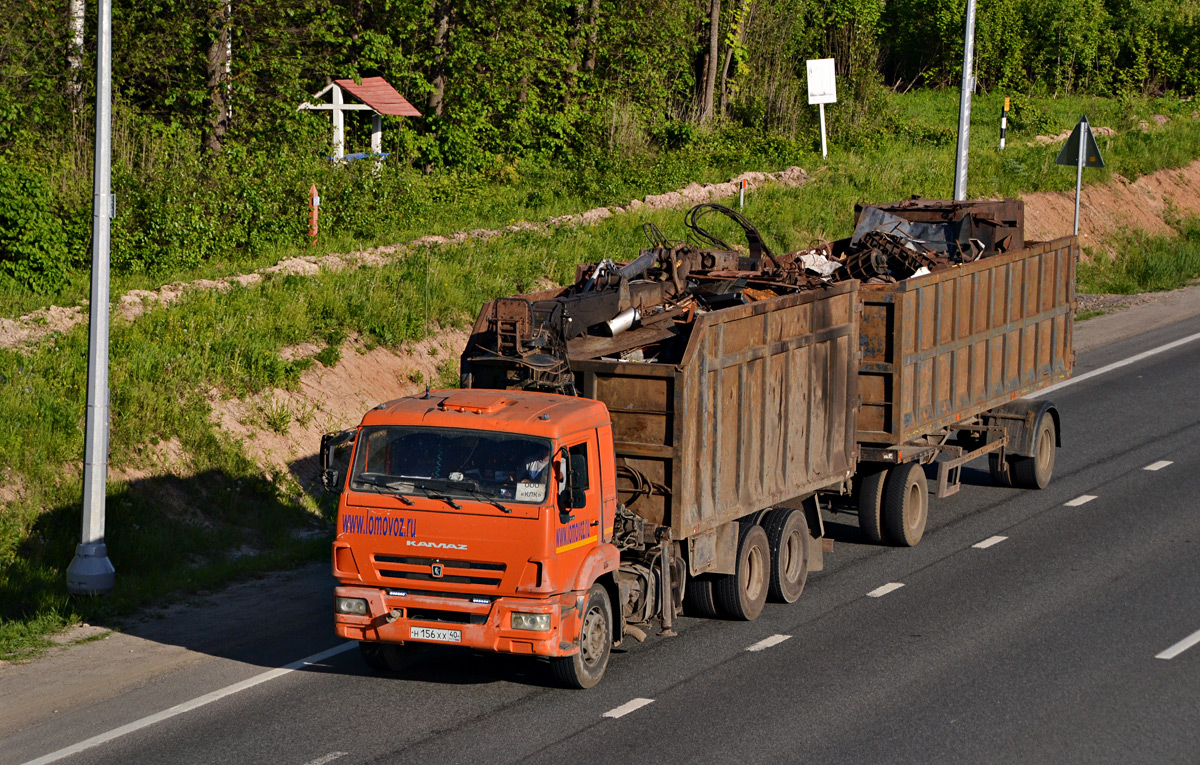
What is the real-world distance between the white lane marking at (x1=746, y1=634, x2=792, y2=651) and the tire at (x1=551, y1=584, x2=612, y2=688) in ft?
4.86

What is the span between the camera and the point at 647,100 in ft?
125

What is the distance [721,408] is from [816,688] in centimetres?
250

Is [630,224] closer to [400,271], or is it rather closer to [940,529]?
[400,271]

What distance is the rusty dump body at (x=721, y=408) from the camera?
36.1 feet

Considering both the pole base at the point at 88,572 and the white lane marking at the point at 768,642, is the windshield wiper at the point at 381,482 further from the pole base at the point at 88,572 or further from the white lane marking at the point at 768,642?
the pole base at the point at 88,572

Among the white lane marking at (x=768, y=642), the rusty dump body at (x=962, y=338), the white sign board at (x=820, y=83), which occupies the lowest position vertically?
the white lane marking at (x=768, y=642)

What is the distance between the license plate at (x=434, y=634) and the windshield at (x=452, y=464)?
972 mm

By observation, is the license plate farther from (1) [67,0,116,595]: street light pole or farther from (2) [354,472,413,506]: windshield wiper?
(1) [67,0,116,595]: street light pole

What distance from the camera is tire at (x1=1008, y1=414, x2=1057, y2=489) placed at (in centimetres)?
1678

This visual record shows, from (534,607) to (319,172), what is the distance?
17.1 metres

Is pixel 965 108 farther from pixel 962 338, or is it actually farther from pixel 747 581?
pixel 747 581

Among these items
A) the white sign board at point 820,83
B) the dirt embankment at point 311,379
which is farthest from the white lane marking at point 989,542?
the white sign board at point 820,83

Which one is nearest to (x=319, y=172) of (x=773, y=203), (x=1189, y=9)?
(x=773, y=203)

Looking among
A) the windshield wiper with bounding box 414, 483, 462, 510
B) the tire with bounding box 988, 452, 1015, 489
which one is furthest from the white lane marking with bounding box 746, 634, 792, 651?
the tire with bounding box 988, 452, 1015, 489
